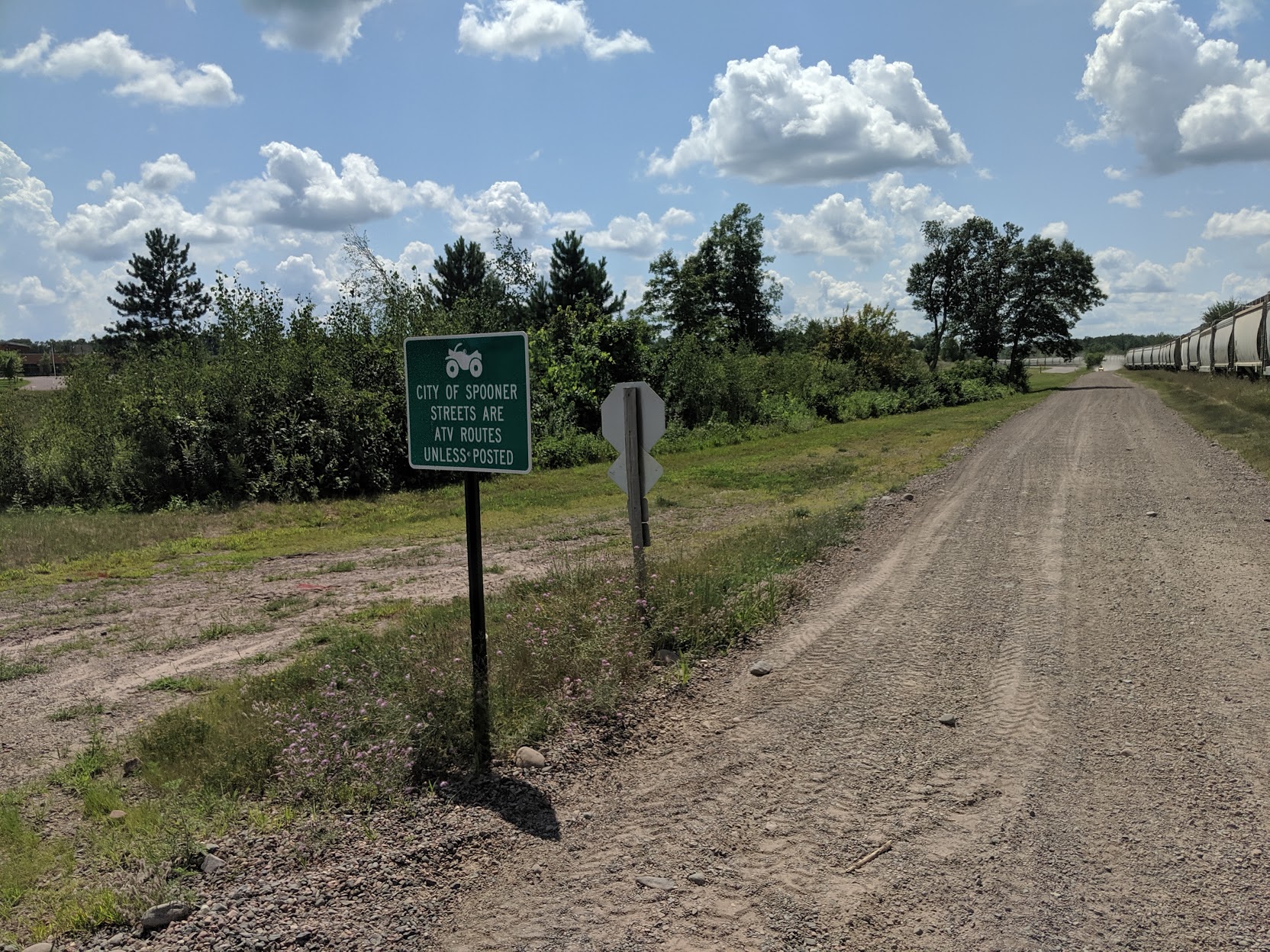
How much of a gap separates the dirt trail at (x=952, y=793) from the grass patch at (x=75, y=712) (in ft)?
12.9

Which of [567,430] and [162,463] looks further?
[567,430]

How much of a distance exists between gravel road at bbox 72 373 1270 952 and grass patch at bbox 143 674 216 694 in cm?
318

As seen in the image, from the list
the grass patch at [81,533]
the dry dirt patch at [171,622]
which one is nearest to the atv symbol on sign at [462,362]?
the dry dirt patch at [171,622]

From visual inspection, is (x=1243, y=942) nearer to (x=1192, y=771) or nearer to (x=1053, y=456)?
(x=1192, y=771)

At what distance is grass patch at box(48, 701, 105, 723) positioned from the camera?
598 centimetres

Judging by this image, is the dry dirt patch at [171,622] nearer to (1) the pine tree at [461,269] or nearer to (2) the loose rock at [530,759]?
(2) the loose rock at [530,759]

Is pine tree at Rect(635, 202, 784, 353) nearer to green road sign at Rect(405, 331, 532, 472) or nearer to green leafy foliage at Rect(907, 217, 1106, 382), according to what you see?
green leafy foliage at Rect(907, 217, 1106, 382)

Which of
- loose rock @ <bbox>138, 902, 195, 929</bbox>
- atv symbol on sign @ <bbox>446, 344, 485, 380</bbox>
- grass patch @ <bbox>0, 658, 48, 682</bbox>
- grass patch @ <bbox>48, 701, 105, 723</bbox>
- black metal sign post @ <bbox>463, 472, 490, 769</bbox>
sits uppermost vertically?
atv symbol on sign @ <bbox>446, 344, 485, 380</bbox>

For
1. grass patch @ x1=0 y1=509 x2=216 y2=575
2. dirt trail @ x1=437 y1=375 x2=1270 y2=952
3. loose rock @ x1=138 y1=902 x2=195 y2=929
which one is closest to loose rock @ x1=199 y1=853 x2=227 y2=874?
loose rock @ x1=138 y1=902 x2=195 y2=929

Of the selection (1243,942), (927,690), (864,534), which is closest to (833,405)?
(864,534)

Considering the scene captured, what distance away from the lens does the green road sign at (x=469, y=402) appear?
15.8 feet

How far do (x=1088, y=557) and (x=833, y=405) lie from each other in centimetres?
2807

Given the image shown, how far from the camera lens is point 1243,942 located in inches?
115

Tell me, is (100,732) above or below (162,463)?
below
